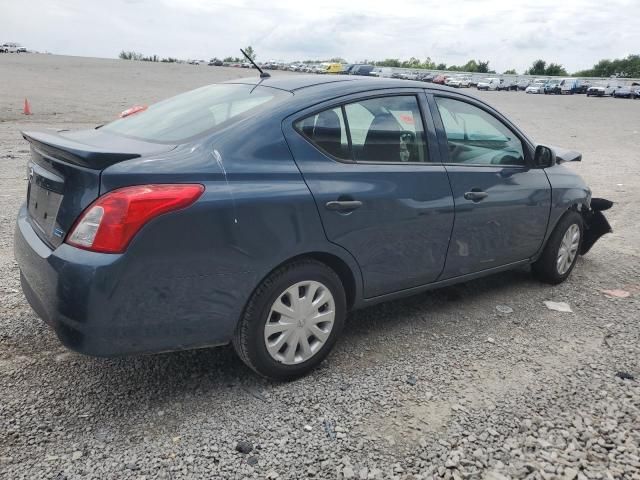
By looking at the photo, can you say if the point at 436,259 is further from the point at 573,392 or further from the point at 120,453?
the point at 120,453

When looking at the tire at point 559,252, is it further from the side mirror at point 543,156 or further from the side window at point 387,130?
the side window at point 387,130

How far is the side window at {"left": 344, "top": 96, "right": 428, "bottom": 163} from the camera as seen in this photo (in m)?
3.39

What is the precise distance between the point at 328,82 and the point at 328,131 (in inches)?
18.2

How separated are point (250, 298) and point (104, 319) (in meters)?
0.71

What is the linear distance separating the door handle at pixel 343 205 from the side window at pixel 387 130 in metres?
0.29

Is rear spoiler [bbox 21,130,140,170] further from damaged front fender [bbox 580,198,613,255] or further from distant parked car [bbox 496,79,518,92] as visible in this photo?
distant parked car [bbox 496,79,518,92]

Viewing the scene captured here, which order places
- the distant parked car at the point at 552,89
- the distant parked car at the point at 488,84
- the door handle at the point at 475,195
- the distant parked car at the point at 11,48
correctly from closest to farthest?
the door handle at the point at 475,195 → the distant parked car at the point at 552,89 → the distant parked car at the point at 488,84 → the distant parked car at the point at 11,48

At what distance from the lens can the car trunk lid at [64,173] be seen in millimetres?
2594

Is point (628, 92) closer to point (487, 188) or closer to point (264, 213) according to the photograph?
point (487, 188)

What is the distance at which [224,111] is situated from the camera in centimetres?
331

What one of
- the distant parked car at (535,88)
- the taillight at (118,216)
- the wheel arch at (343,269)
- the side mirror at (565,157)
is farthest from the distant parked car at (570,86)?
the taillight at (118,216)

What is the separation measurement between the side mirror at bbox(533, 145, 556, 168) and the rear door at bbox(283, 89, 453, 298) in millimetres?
1132

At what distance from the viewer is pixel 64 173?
2.72 meters

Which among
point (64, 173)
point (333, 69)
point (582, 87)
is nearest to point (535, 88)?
point (582, 87)
